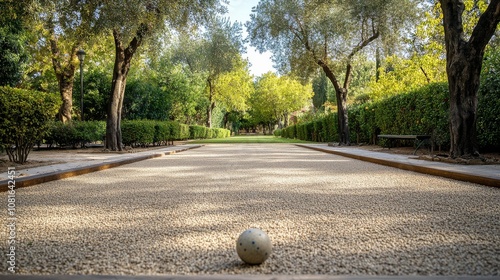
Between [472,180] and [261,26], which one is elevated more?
[261,26]

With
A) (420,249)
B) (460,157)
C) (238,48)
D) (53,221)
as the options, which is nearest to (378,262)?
(420,249)

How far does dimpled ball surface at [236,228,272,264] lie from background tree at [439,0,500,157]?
785 cm

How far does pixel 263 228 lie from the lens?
3.17 meters

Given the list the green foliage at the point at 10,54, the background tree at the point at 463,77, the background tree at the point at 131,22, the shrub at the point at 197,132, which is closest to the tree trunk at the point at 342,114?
the background tree at the point at 131,22

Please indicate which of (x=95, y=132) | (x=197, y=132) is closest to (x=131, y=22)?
(x=95, y=132)

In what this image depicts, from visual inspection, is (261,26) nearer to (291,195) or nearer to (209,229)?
(291,195)

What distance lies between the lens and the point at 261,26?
21.9 metres

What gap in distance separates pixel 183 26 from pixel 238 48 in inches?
908

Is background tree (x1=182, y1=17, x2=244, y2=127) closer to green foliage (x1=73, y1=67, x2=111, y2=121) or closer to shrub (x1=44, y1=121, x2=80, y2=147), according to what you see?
green foliage (x1=73, y1=67, x2=111, y2=121)

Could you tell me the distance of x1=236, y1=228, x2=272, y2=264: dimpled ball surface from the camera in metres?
2.18

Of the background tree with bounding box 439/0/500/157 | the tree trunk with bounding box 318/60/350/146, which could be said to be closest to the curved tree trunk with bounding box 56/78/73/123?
the tree trunk with bounding box 318/60/350/146

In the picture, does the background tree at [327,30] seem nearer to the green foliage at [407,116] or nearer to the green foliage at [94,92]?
the green foliage at [407,116]

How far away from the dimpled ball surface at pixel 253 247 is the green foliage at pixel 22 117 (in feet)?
24.7

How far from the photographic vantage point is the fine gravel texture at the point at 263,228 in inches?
88.5
